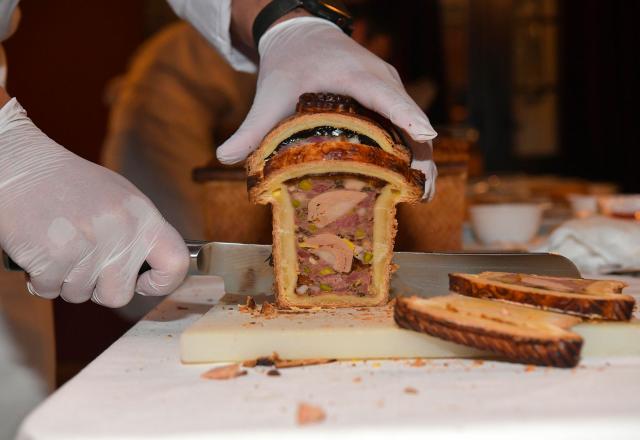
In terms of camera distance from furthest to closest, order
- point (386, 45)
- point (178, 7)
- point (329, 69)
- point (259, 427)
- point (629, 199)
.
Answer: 1. point (386, 45)
2. point (629, 199)
3. point (178, 7)
4. point (329, 69)
5. point (259, 427)

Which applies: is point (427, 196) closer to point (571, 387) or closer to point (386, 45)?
point (571, 387)

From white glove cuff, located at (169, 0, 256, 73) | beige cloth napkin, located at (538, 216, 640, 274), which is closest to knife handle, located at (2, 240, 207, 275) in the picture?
white glove cuff, located at (169, 0, 256, 73)

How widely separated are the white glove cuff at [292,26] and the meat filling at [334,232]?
26.3 inches

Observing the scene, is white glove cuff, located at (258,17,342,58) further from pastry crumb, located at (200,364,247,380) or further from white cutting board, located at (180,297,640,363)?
pastry crumb, located at (200,364,247,380)

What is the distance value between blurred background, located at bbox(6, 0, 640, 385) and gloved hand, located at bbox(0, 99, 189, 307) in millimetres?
820

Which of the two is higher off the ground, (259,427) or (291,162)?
(291,162)

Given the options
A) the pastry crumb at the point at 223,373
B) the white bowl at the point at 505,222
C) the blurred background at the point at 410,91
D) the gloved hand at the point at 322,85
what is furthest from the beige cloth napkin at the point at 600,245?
the pastry crumb at the point at 223,373

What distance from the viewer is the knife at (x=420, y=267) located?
1.79 m

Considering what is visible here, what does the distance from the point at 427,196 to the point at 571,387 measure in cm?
88

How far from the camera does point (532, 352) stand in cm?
126

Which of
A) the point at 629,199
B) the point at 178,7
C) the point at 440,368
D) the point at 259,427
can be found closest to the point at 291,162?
the point at 440,368

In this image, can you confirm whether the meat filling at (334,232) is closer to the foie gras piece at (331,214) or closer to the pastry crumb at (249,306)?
the foie gras piece at (331,214)

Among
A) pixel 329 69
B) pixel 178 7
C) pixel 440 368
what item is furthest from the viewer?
pixel 178 7

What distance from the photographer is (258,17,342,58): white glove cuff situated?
7.07 ft
